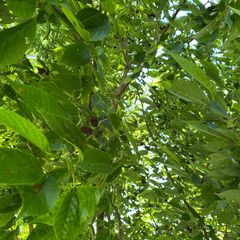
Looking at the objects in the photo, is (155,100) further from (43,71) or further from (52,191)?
(52,191)

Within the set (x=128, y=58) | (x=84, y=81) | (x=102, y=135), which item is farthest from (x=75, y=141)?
(x=128, y=58)

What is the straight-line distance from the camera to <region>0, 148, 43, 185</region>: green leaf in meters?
0.34

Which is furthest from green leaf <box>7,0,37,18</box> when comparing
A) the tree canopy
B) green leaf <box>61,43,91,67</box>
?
green leaf <box>61,43,91,67</box>

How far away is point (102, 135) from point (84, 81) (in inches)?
12.4

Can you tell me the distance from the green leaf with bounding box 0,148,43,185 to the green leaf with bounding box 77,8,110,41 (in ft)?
0.76

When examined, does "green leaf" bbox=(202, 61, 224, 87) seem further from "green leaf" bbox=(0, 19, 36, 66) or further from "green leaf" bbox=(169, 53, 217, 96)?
"green leaf" bbox=(0, 19, 36, 66)

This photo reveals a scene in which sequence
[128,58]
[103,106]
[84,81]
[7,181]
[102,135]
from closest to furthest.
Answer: [7,181] → [84,81] → [103,106] → [102,135] → [128,58]

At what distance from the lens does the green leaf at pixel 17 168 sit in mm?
340

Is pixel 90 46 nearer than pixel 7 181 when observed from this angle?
No

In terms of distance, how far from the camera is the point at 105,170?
1.72 ft

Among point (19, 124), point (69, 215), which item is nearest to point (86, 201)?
point (69, 215)

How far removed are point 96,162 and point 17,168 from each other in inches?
6.8

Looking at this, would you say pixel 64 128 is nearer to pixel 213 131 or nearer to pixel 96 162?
pixel 96 162

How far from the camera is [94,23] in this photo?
56cm
